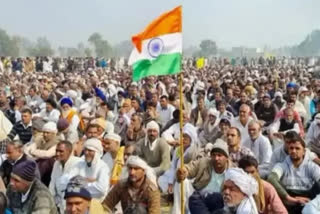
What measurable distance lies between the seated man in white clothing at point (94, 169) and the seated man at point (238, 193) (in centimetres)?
249

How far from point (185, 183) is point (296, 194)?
3.80ft

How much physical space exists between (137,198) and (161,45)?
155cm

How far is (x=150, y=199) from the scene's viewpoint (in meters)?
5.52

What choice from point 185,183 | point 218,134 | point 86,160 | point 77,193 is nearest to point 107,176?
point 86,160

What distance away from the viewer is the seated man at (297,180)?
635cm

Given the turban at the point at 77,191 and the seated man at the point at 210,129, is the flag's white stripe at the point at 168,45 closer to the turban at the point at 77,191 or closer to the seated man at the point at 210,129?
the turban at the point at 77,191

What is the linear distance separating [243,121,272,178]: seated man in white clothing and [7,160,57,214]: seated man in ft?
11.7

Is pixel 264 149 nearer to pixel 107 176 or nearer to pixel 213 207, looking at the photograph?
pixel 107 176

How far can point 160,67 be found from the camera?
6277 mm

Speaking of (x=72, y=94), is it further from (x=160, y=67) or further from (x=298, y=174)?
(x=298, y=174)

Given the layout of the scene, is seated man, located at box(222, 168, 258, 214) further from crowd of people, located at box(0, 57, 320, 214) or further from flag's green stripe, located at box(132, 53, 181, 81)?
flag's green stripe, located at box(132, 53, 181, 81)

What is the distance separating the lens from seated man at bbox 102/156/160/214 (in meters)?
5.51

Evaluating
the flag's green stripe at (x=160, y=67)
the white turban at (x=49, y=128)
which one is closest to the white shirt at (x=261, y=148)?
the flag's green stripe at (x=160, y=67)

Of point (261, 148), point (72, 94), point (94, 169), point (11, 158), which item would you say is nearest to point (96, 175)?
point (94, 169)
